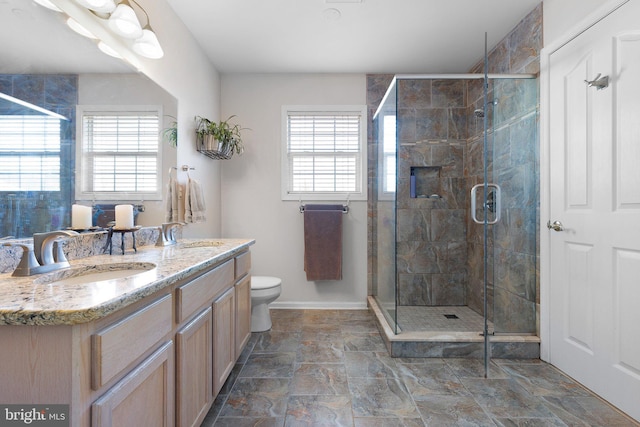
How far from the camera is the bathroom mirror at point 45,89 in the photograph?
1100 millimetres

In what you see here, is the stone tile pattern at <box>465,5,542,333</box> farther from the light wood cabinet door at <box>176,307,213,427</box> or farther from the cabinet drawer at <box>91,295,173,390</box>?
the cabinet drawer at <box>91,295,173,390</box>

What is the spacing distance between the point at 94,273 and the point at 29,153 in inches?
19.6

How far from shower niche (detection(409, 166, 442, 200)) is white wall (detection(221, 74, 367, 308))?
0.53 metres

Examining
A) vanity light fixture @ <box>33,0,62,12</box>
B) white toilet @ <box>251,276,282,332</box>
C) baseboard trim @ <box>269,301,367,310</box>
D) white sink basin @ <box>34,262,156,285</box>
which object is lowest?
baseboard trim @ <box>269,301,367,310</box>

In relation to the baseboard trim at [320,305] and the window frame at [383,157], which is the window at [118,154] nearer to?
the window frame at [383,157]

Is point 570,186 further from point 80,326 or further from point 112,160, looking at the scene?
point 112,160

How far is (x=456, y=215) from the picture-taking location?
10.4ft

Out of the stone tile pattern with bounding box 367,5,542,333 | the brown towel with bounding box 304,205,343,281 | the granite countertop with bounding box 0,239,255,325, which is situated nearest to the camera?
the granite countertop with bounding box 0,239,255,325

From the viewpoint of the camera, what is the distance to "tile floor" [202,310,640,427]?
1513mm

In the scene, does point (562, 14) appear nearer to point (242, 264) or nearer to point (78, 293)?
point (242, 264)

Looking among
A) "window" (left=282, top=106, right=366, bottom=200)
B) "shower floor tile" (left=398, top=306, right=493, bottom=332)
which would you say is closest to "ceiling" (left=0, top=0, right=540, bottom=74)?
"window" (left=282, top=106, right=366, bottom=200)

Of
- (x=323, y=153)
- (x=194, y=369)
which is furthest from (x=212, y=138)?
(x=194, y=369)

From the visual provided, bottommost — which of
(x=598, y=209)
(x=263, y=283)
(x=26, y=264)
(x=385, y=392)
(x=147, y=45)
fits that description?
(x=385, y=392)

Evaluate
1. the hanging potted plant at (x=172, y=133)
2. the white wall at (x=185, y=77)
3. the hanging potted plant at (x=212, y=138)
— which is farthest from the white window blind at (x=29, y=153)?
the hanging potted plant at (x=212, y=138)
